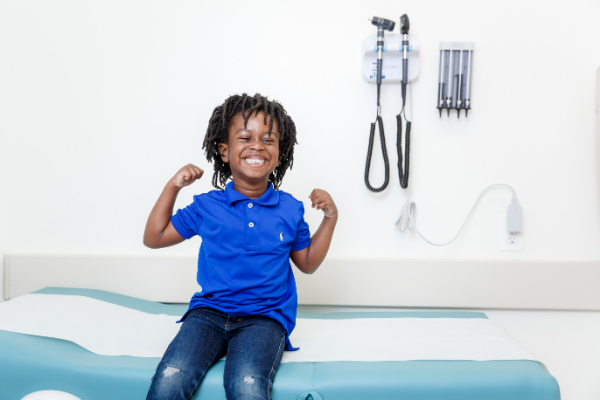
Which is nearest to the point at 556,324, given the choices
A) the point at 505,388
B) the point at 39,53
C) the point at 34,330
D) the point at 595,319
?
the point at 595,319

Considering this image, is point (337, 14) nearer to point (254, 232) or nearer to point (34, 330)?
point (254, 232)

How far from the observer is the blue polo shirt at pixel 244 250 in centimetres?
120

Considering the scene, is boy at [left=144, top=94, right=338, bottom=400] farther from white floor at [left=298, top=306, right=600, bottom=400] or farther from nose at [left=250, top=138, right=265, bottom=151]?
white floor at [left=298, top=306, right=600, bottom=400]

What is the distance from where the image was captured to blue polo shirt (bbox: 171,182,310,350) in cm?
120

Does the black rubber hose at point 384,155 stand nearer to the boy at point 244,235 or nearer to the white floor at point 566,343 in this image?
the boy at point 244,235

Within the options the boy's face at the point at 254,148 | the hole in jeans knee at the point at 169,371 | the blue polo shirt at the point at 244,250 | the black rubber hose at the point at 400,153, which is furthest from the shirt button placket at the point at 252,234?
the black rubber hose at the point at 400,153

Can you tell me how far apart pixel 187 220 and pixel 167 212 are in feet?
0.19

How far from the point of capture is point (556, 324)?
168 cm

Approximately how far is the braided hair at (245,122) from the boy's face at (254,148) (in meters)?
0.02

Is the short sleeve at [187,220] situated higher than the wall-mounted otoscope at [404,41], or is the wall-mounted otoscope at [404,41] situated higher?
the wall-mounted otoscope at [404,41]

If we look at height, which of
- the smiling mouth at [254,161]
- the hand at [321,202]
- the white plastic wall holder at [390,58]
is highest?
the white plastic wall holder at [390,58]

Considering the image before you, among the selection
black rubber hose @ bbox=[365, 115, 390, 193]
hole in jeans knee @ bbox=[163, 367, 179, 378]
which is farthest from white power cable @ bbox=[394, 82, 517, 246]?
hole in jeans knee @ bbox=[163, 367, 179, 378]

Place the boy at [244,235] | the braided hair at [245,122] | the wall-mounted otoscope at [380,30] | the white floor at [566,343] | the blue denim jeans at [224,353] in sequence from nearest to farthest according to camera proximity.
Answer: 1. the blue denim jeans at [224,353]
2. the boy at [244,235]
3. the braided hair at [245,122]
4. the wall-mounted otoscope at [380,30]
5. the white floor at [566,343]

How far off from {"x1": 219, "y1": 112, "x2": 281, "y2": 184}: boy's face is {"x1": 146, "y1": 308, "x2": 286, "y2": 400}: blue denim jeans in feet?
1.26
